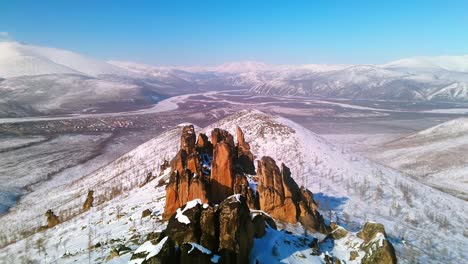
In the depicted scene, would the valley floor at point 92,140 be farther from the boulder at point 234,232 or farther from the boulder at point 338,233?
the boulder at point 338,233

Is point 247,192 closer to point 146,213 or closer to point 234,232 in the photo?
point 146,213

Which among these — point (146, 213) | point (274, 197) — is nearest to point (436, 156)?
point (274, 197)

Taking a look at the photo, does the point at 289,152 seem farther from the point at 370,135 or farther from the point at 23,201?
the point at 370,135

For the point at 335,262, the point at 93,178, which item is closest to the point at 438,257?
the point at 335,262

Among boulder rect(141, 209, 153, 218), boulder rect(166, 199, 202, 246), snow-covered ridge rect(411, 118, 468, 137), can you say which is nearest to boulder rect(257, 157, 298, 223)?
boulder rect(141, 209, 153, 218)

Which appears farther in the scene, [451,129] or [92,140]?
[92,140]

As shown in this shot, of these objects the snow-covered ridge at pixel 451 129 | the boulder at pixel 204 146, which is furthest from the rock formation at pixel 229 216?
the snow-covered ridge at pixel 451 129
